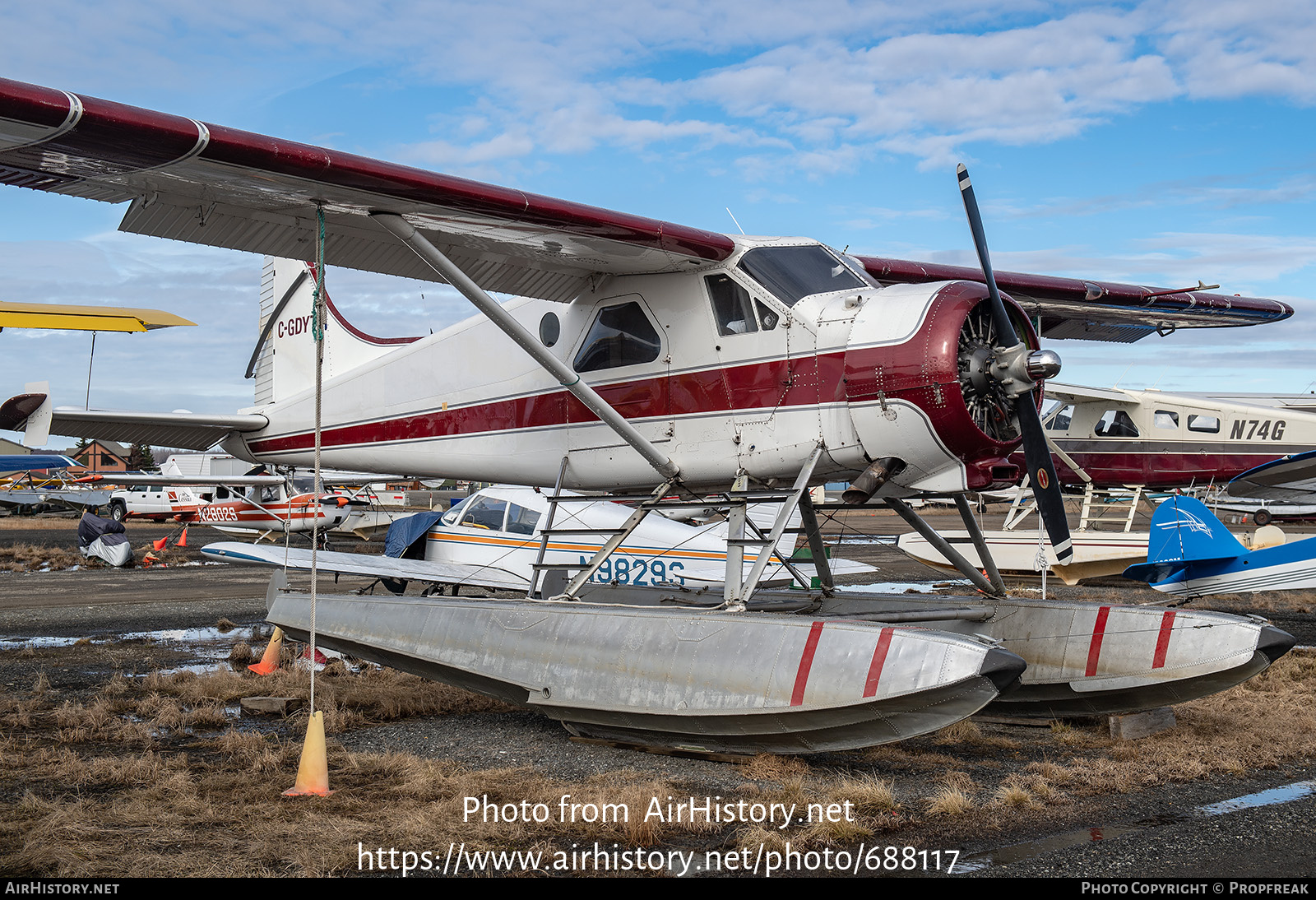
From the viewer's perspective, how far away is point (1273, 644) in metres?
6.11

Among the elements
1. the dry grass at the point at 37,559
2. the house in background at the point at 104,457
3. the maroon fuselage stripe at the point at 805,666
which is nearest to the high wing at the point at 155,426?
the maroon fuselage stripe at the point at 805,666

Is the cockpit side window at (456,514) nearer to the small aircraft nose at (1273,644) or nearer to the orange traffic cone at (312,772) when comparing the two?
the orange traffic cone at (312,772)

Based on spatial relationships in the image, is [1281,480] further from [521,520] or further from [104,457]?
[104,457]

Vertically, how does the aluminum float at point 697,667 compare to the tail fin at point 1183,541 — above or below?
below

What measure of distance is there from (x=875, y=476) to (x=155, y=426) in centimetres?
741

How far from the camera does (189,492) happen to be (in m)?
34.1

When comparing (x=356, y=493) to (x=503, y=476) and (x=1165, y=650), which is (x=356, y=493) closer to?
(x=503, y=476)

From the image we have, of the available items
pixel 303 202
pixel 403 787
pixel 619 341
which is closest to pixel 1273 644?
pixel 619 341

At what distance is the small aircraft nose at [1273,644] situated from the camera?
20.0ft

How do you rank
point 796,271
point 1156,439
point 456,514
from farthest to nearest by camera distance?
1. point 1156,439
2. point 456,514
3. point 796,271

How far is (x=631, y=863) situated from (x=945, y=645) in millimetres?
2078

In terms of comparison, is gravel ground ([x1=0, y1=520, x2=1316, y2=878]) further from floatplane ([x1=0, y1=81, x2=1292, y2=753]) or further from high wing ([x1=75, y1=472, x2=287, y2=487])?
high wing ([x1=75, y1=472, x2=287, y2=487])

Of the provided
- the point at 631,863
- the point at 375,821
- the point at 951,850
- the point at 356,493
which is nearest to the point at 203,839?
the point at 375,821

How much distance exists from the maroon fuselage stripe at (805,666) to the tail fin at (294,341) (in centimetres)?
647
